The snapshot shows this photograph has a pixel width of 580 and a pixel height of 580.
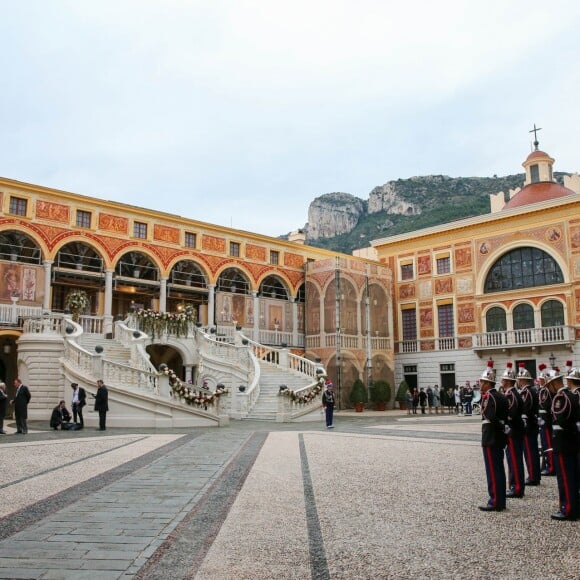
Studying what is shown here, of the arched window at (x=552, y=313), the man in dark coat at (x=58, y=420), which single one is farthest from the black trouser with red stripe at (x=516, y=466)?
the arched window at (x=552, y=313)

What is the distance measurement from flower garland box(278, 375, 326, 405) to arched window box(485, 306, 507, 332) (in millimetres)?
15087

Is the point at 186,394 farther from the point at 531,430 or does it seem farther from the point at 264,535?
the point at 264,535

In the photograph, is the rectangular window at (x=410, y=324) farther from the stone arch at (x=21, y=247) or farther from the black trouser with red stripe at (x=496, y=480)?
the black trouser with red stripe at (x=496, y=480)

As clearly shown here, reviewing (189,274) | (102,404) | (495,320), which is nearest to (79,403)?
(102,404)

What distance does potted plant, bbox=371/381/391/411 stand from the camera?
33.1m

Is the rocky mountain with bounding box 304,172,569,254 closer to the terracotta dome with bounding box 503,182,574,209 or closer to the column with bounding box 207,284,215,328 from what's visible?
the terracotta dome with bounding box 503,182,574,209

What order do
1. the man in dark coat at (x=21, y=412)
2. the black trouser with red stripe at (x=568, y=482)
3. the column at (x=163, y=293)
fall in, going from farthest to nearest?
the column at (x=163, y=293)
the man in dark coat at (x=21, y=412)
the black trouser with red stripe at (x=568, y=482)

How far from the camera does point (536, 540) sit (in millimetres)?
5402

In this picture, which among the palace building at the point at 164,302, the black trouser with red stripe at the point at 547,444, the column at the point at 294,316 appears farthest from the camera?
the column at the point at 294,316

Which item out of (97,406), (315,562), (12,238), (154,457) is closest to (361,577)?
(315,562)

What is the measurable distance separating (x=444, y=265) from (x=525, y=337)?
24.0 ft

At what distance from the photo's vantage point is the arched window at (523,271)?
33.5 m

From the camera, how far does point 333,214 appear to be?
110m

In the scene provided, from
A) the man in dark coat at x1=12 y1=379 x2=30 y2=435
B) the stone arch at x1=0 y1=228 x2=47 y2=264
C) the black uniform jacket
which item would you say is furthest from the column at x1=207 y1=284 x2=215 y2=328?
the black uniform jacket
